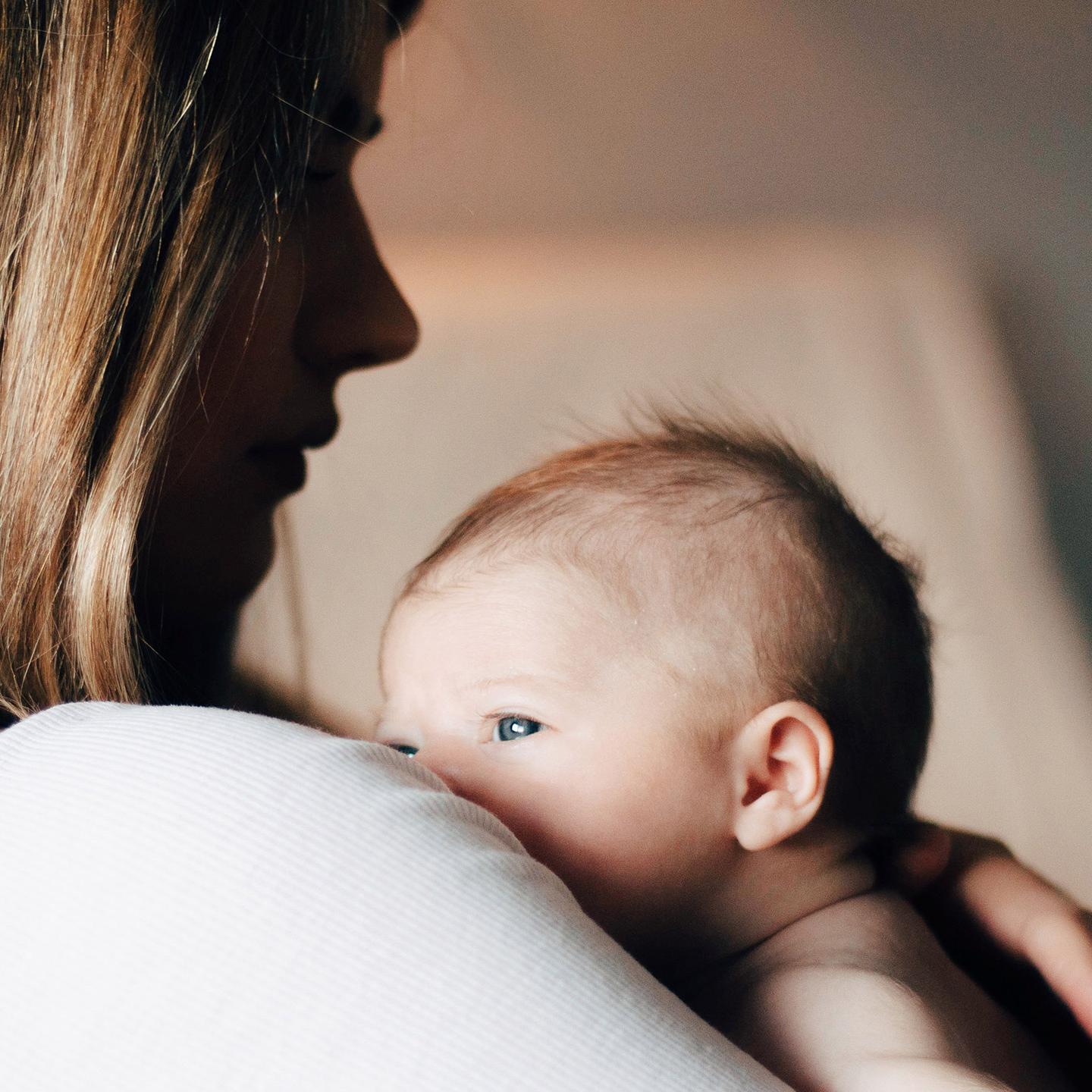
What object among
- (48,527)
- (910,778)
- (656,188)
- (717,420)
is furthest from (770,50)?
(48,527)

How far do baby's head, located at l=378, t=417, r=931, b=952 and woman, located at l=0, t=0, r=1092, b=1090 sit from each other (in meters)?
0.18

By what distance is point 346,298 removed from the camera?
1021 millimetres

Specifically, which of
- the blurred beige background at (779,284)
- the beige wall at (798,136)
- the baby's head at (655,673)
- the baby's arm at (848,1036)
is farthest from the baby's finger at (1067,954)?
the beige wall at (798,136)

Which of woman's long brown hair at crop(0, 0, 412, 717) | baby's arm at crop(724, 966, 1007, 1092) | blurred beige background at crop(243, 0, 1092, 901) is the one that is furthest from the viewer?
blurred beige background at crop(243, 0, 1092, 901)

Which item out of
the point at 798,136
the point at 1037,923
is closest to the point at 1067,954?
the point at 1037,923

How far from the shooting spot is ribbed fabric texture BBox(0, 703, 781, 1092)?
389 millimetres

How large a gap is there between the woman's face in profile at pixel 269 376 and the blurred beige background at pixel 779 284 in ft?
4.06

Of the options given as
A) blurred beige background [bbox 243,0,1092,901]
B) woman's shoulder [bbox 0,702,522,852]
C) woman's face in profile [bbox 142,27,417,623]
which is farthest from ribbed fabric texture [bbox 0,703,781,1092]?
blurred beige background [bbox 243,0,1092,901]

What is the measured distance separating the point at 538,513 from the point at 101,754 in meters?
0.40

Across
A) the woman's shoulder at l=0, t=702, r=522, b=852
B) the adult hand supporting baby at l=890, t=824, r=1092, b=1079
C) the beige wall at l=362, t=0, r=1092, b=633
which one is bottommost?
the adult hand supporting baby at l=890, t=824, r=1092, b=1079

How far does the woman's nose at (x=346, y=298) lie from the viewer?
98 cm

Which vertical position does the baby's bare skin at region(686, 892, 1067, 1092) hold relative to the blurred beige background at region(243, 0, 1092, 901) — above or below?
below

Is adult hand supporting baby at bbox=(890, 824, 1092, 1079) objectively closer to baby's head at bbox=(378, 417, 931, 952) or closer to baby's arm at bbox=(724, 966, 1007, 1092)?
baby's head at bbox=(378, 417, 931, 952)

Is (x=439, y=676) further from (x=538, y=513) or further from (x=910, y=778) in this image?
(x=910, y=778)
